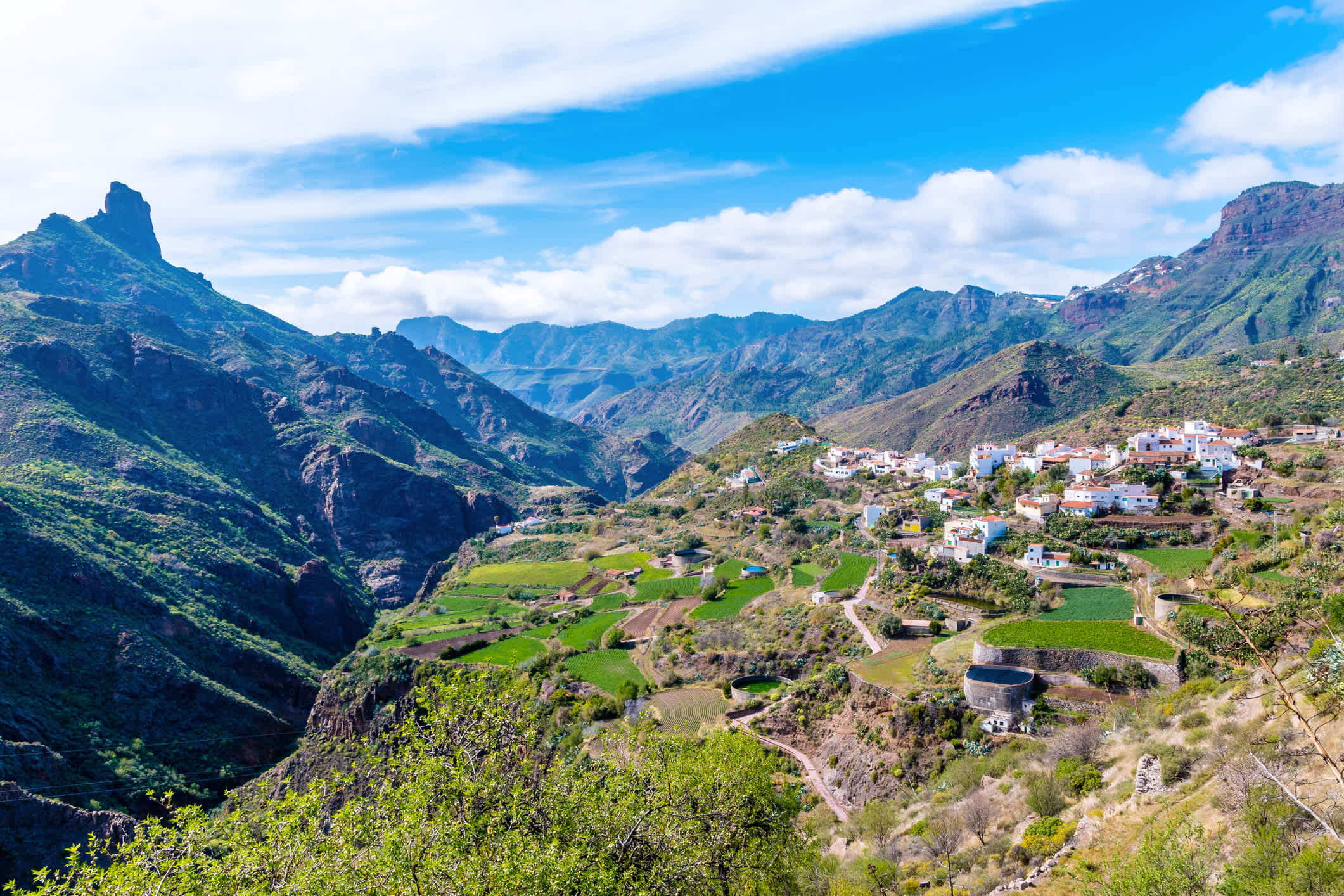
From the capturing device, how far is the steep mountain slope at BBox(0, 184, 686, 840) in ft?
174

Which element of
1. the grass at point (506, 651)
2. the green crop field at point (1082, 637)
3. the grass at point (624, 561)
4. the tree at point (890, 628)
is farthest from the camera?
the grass at point (624, 561)

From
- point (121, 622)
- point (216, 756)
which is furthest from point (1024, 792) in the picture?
point (121, 622)

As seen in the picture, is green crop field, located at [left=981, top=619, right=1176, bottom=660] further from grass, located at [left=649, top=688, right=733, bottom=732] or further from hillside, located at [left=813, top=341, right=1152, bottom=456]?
hillside, located at [left=813, top=341, right=1152, bottom=456]

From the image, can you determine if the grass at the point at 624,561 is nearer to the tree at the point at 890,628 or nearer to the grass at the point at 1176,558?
the tree at the point at 890,628

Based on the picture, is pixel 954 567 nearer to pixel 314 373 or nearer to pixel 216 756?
pixel 216 756

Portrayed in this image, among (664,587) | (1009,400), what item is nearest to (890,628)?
(664,587)

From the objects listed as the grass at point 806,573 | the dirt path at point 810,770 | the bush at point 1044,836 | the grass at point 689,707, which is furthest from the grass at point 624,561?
the bush at point 1044,836

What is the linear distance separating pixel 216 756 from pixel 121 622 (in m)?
16.4

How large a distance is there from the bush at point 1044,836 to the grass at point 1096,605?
2099 centimetres

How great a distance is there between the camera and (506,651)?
59406 millimetres

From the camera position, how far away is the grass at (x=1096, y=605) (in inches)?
1491

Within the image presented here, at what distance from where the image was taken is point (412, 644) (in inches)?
2552

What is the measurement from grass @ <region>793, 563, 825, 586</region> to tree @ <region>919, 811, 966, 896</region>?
33.9 metres

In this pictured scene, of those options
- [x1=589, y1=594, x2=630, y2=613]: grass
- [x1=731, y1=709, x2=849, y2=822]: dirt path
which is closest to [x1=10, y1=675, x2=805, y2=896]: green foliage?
[x1=731, y1=709, x2=849, y2=822]: dirt path
